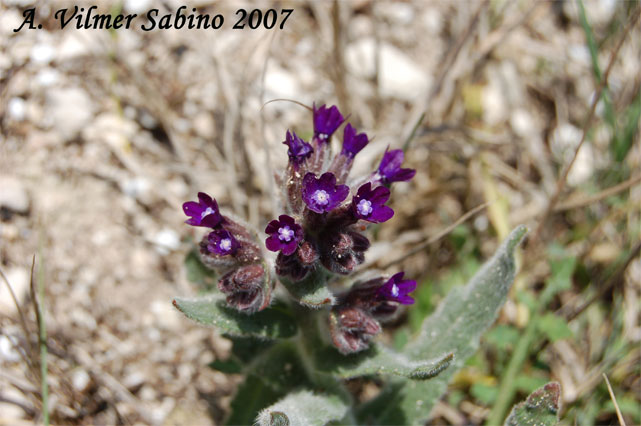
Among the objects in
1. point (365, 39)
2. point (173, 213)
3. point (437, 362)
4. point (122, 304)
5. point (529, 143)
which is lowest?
point (437, 362)

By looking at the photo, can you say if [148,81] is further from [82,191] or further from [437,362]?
[437,362]

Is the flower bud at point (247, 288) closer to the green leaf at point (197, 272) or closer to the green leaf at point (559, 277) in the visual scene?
the green leaf at point (197, 272)

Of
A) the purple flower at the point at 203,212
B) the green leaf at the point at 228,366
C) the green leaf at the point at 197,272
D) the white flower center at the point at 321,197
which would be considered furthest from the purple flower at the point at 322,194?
the green leaf at the point at 228,366

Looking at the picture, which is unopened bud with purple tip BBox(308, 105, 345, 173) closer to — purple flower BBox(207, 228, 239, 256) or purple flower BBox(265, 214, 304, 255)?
purple flower BBox(265, 214, 304, 255)

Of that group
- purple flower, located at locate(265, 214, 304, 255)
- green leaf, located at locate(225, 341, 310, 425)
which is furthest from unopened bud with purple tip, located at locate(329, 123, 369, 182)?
green leaf, located at locate(225, 341, 310, 425)

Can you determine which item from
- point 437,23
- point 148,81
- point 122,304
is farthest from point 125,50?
point 437,23

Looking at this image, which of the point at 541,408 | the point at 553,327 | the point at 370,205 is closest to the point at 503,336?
the point at 553,327
